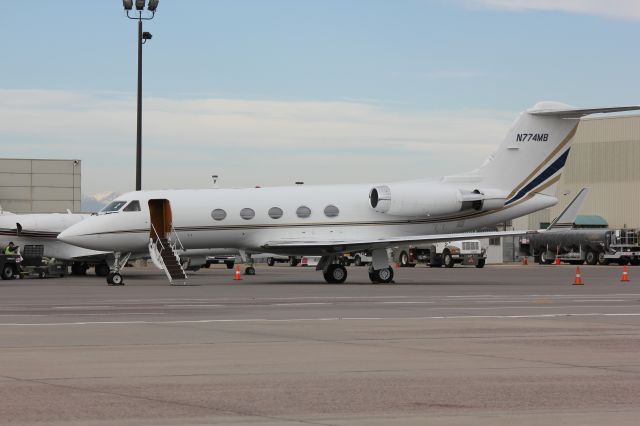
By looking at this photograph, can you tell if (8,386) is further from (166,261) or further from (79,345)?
(166,261)

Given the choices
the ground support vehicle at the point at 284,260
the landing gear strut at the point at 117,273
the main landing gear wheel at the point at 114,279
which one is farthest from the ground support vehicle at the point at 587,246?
the main landing gear wheel at the point at 114,279

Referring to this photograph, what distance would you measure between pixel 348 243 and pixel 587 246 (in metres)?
39.4

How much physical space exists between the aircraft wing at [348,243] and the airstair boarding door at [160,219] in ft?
11.1

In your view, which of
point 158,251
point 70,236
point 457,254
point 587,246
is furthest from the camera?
point 587,246

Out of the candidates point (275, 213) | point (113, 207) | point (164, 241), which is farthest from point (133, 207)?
point (275, 213)

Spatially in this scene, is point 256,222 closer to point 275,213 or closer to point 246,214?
point 246,214

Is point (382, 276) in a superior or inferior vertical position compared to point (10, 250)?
inferior

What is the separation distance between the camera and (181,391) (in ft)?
34.4

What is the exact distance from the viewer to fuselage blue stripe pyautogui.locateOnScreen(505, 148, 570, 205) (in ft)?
128

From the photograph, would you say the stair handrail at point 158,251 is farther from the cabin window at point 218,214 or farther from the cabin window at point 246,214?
the cabin window at point 246,214

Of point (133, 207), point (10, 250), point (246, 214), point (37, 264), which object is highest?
point (133, 207)

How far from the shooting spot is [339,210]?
38.4 metres

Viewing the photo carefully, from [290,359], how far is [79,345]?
335 centimetres

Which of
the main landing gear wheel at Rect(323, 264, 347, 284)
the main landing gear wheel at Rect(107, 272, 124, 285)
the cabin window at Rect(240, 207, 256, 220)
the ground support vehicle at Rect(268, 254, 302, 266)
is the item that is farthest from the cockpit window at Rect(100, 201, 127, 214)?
the ground support vehicle at Rect(268, 254, 302, 266)
